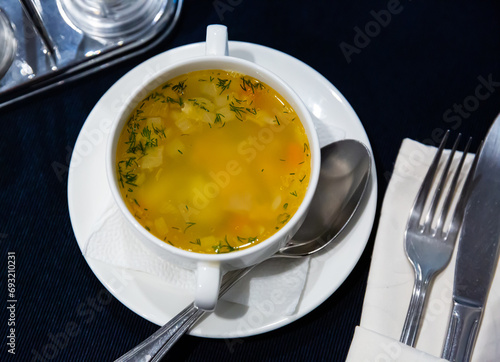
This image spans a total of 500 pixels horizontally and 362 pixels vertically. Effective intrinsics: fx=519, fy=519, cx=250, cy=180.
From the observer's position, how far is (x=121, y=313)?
137 cm

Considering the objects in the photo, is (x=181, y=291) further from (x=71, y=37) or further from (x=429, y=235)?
(x=71, y=37)

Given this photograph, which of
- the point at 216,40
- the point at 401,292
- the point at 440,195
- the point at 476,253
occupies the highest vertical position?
the point at 216,40

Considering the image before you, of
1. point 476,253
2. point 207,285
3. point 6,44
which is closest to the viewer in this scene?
point 207,285

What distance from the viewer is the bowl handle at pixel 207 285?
1.05 metres

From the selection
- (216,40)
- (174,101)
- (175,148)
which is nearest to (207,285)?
(175,148)

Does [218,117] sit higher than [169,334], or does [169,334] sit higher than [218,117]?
[218,117]

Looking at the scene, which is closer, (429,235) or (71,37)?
(429,235)

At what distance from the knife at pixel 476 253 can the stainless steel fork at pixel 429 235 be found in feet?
0.08

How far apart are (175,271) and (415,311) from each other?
589 mm

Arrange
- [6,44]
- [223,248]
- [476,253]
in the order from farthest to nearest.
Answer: [6,44] → [476,253] → [223,248]

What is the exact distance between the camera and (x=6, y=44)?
1.57 m

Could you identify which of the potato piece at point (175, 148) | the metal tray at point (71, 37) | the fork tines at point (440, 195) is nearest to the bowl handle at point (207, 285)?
the potato piece at point (175, 148)

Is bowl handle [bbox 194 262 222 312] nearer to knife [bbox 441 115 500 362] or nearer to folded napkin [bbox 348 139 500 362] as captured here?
folded napkin [bbox 348 139 500 362]

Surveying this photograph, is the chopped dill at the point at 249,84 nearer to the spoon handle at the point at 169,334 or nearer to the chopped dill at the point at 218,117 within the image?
the chopped dill at the point at 218,117
